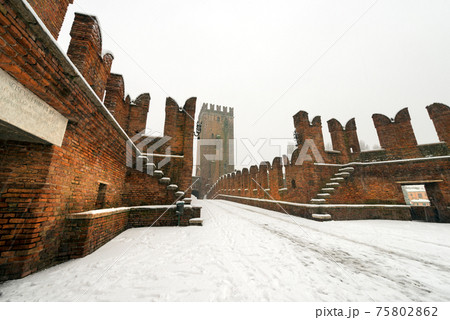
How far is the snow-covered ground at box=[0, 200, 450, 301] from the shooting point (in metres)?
1.93

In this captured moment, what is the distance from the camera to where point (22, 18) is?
1858mm

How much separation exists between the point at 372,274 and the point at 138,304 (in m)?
3.49

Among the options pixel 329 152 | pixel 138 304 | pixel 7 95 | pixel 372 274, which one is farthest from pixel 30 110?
pixel 329 152

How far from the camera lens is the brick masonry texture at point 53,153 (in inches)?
77.7

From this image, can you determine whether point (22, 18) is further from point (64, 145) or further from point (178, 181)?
point (178, 181)

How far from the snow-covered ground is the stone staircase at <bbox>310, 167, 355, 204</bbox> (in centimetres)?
372

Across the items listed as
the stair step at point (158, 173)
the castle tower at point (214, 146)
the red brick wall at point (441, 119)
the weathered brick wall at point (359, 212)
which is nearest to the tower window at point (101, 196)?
the stair step at point (158, 173)

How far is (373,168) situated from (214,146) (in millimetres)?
38104

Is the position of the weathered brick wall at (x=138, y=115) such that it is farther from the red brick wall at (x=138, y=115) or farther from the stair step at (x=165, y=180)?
the stair step at (x=165, y=180)

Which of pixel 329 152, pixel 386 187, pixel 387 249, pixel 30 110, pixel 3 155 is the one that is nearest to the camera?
pixel 30 110

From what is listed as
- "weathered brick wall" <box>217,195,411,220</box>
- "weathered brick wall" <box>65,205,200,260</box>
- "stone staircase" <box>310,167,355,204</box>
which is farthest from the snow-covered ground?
"stone staircase" <box>310,167,355,204</box>

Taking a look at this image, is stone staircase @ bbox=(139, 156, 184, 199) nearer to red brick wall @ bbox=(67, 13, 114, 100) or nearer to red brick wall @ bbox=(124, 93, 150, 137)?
red brick wall @ bbox=(124, 93, 150, 137)

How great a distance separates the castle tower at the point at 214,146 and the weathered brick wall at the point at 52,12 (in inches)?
1457

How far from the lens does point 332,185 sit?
836cm
